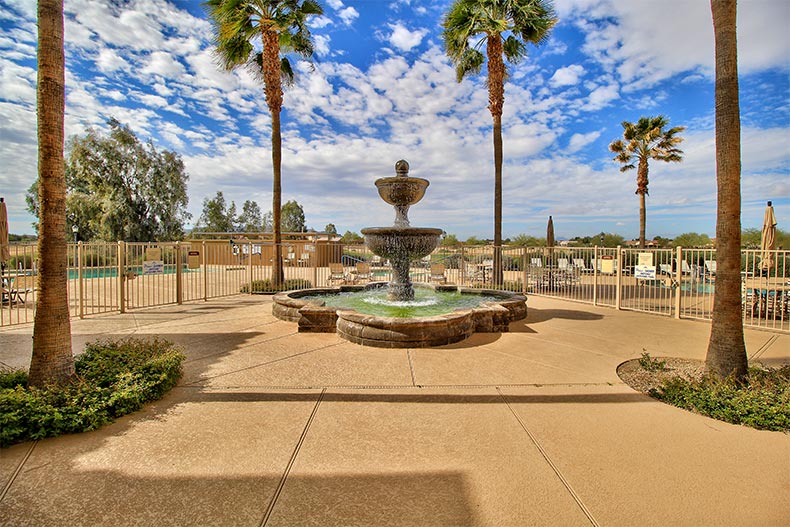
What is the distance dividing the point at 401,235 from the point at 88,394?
6034 mm

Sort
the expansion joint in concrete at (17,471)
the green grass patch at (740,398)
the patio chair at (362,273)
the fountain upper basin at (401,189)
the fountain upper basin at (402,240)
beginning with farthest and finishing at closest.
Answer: the patio chair at (362,273) → the fountain upper basin at (401,189) → the fountain upper basin at (402,240) → the green grass patch at (740,398) → the expansion joint in concrete at (17,471)

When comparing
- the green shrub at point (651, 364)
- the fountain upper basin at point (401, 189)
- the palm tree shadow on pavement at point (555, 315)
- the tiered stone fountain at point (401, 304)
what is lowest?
the green shrub at point (651, 364)

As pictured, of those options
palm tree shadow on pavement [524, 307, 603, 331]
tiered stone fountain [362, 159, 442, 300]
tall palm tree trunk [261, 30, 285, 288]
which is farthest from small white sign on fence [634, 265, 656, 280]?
tall palm tree trunk [261, 30, 285, 288]

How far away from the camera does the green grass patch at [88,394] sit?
10.5 feet

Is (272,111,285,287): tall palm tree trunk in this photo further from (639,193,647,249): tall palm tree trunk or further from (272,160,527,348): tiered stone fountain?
(639,193,647,249): tall palm tree trunk

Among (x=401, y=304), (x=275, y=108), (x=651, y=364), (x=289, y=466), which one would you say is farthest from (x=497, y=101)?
(x=289, y=466)

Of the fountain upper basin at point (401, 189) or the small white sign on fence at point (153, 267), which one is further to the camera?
the small white sign on fence at point (153, 267)

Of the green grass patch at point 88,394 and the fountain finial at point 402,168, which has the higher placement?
the fountain finial at point 402,168

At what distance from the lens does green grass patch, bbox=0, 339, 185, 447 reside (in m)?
3.20

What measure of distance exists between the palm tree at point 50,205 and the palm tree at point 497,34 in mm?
12009

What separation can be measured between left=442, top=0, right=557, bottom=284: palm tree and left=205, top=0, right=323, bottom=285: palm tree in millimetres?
5299

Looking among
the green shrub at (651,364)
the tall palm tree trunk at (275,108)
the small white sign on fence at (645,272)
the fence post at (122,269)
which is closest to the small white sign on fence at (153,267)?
the fence post at (122,269)

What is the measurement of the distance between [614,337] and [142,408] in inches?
289

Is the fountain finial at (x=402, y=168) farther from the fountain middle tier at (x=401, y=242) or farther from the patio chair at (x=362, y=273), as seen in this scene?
the patio chair at (x=362, y=273)
